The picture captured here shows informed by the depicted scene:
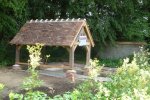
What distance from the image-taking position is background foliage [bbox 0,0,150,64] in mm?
16375

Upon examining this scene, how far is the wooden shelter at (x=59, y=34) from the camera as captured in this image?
12.0m

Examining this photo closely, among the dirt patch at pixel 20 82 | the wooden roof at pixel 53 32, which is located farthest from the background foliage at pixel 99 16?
the dirt patch at pixel 20 82

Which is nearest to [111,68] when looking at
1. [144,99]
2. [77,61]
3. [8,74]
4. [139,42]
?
[77,61]

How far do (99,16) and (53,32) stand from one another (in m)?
5.31

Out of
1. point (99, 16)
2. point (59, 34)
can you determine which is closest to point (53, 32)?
point (59, 34)

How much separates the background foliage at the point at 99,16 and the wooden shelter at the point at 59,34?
7.03 ft

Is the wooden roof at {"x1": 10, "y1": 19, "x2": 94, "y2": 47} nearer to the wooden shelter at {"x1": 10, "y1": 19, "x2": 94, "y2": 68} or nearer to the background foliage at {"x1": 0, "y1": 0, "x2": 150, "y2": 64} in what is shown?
the wooden shelter at {"x1": 10, "y1": 19, "x2": 94, "y2": 68}

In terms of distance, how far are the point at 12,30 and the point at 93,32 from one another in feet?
13.0

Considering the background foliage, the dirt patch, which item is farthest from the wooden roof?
the background foliage

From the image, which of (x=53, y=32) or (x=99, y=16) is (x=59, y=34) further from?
(x=99, y=16)

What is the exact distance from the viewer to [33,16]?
1714cm

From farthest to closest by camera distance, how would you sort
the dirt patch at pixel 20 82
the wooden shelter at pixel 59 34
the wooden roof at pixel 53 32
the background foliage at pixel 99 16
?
the background foliage at pixel 99 16, the wooden roof at pixel 53 32, the wooden shelter at pixel 59 34, the dirt patch at pixel 20 82

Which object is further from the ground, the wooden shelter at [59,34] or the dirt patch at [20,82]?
the wooden shelter at [59,34]

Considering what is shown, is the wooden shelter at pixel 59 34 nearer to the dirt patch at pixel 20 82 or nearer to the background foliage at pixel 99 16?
the dirt patch at pixel 20 82
